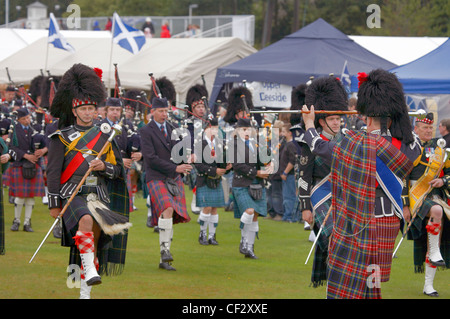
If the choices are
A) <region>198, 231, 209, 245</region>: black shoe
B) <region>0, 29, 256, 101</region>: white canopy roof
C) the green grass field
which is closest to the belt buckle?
the green grass field

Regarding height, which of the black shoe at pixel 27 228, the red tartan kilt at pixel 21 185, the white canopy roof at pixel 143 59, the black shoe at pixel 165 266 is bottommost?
the black shoe at pixel 27 228

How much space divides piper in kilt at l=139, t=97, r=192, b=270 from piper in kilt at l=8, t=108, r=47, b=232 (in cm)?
286

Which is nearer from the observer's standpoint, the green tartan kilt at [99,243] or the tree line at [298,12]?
the green tartan kilt at [99,243]

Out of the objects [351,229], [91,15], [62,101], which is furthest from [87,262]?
[91,15]

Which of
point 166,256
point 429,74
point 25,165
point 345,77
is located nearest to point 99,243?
point 166,256

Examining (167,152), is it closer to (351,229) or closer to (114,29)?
(351,229)

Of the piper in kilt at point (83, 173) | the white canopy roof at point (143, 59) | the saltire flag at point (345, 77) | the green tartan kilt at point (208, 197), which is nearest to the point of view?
the piper in kilt at point (83, 173)

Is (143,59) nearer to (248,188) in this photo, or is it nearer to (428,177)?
(248,188)

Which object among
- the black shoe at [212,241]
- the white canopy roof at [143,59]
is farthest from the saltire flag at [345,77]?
the white canopy roof at [143,59]

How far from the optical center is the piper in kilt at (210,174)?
32.8 ft

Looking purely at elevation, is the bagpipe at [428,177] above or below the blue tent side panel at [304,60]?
below

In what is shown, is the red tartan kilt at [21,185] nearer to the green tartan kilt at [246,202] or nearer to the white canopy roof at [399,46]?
the green tartan kilt at [246,202]

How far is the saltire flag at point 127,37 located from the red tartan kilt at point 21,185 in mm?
7737

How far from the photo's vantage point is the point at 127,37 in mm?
19172
